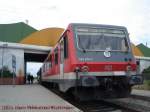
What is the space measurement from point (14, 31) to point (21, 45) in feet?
37.0

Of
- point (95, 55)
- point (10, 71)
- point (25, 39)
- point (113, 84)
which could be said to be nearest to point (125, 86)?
point (113, 84)

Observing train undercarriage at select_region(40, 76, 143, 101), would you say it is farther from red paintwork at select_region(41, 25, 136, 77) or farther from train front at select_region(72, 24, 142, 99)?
red paintwork at select_region(41, 25, 136, 77)

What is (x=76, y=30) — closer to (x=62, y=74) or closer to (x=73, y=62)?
(x=73, y=62)

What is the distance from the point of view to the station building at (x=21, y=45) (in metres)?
44.2

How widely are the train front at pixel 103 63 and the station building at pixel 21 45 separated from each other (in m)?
24.4

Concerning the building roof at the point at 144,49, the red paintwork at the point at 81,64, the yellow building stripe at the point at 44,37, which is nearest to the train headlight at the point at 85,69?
the red paintwork at the point at 81,64

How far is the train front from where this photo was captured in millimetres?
13156

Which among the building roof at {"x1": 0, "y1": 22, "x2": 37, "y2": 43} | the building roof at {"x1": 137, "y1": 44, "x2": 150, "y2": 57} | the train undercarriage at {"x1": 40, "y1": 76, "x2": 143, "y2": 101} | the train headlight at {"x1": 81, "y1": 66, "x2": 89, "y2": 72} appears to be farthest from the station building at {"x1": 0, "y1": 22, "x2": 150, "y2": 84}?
the train headlight at {"x1": 81, "y1": 66, "x2": 89, "y2": 72}

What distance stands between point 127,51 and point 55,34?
1581 inches

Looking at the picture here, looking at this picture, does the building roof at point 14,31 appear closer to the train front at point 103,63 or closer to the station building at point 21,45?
the station building at point 21,45

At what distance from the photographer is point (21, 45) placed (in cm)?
4547

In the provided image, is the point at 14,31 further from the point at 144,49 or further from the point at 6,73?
the point at 144,49

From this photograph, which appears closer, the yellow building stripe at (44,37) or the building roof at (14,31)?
the yellow building stripe at (44,37)

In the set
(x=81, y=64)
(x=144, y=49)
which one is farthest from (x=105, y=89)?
(x=144, y=49)
